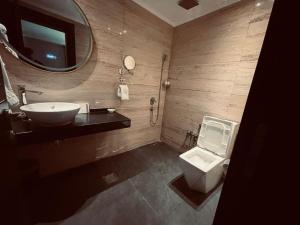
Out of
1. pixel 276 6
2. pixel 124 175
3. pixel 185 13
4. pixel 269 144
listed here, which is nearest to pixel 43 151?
pixel 124 175

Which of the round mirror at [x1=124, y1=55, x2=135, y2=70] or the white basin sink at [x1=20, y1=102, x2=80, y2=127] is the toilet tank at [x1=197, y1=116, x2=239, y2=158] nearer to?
the round mirror at [x1=124, y1=55, x2=135, y2=70]

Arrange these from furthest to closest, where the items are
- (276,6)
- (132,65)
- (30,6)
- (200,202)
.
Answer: (132,65), (200,202), (30,6), (276,6)

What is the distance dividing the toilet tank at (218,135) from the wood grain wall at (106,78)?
114 centimetres

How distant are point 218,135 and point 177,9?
6.63 ft

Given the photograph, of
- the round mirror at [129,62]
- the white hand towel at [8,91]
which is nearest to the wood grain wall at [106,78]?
the round mirror at [129,62]

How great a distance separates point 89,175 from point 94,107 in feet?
3.07

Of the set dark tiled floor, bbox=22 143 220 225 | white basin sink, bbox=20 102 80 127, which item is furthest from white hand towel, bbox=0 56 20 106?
dark tiled floor, bbox=22 143 220 225

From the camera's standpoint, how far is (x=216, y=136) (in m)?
1.90

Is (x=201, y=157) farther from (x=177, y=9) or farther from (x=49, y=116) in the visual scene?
(x=177, y=9)

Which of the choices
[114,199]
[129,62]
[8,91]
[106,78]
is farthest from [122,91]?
[114,199]

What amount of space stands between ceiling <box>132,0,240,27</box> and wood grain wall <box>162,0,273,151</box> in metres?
0.08

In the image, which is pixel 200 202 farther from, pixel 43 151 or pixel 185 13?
pixel 185 13

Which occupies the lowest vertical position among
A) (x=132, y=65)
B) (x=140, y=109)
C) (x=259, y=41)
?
(x=140, y=109)

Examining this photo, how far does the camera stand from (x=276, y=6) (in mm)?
442
